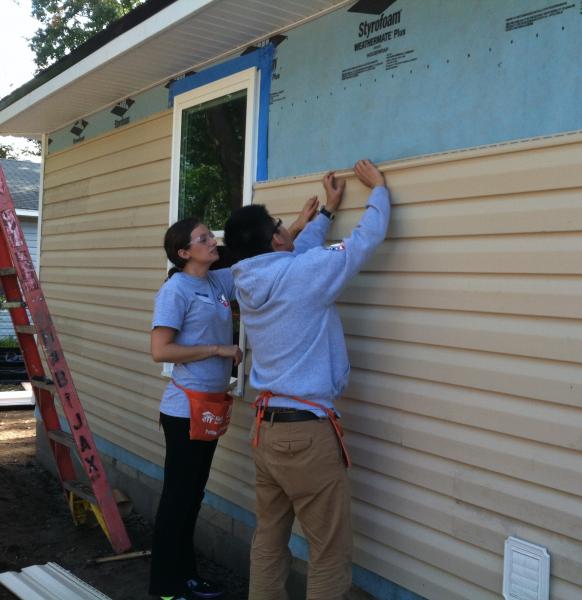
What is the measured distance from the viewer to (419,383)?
297cm

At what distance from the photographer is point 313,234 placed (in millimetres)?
3281

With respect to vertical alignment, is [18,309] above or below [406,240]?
below

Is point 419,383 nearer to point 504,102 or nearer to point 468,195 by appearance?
point 468,195

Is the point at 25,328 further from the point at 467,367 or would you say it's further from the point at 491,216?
the point at 491,216

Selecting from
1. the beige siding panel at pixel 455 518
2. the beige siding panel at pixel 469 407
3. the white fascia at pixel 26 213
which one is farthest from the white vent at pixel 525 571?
the white fascia at pixel 26 213

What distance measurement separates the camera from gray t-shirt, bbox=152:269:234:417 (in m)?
3.47

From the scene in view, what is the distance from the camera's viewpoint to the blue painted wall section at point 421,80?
Result: 2488 millimetres

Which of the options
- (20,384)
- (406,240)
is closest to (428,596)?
(406,240)

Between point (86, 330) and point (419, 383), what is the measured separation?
3978 mm

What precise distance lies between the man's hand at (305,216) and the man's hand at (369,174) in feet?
1.16

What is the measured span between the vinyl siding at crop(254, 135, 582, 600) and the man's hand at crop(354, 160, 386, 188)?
2.1 inches

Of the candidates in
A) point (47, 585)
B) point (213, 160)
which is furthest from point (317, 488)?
point (213, 160)

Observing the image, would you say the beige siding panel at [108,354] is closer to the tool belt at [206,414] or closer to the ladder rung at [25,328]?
the ladder rung at [25,328]

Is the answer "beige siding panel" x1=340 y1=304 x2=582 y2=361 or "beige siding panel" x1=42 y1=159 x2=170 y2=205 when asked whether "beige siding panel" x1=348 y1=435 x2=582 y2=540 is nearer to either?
"beige siding panel" x1=340 y1=304 x2=582 y2=361
